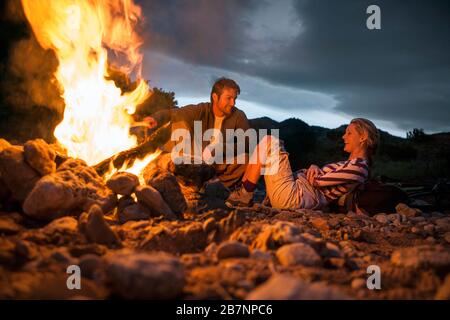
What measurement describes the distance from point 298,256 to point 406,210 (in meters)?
4.20

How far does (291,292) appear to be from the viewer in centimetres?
161

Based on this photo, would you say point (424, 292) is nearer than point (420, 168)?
Yes

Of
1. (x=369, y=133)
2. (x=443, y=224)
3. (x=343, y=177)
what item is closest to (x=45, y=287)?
(x=343, y=177)

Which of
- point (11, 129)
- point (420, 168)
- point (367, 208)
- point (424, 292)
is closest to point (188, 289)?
point (424, 292)

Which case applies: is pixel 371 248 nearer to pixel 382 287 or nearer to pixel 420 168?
pixel 382 287

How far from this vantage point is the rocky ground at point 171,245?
5.75ft

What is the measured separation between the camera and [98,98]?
14.7ft

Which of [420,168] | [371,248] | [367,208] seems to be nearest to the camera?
[371,248]

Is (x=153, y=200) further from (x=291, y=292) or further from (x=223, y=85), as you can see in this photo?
(x=223, y=85)

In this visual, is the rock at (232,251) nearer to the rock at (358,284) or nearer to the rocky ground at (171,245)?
the rocky ground at (171,245)

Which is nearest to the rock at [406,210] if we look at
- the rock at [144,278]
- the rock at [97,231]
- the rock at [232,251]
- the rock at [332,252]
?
the rock at [332,252]

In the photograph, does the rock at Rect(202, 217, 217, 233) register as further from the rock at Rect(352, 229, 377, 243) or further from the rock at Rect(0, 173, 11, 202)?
the rock at Rect(0, 173, 11, 202)
